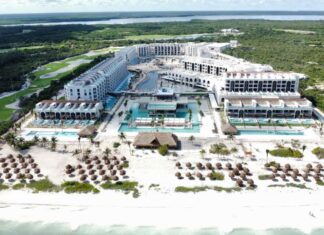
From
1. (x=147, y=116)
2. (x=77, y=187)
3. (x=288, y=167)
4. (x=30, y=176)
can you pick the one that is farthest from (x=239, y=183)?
(x=147, y=116)

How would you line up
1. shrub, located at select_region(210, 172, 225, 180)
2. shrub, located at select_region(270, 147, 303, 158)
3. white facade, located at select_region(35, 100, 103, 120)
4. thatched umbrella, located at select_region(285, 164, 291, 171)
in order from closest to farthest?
shrub, located at select_region(210, 172, 225, 180) < thatched umbrella, located at select_region(285, 164, 291, 171) < shrub, located at select_region(270, 147, 303, 158) < white facade, located at select_region(35, 100, 103, 120)

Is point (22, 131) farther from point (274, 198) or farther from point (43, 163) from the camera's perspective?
point (274, 198)

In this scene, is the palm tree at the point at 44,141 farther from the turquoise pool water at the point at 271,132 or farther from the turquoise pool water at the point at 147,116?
the turquoise pool water at the point at 271,132

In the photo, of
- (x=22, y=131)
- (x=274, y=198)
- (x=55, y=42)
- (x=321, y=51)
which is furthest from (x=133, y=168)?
(x=55, y=42)

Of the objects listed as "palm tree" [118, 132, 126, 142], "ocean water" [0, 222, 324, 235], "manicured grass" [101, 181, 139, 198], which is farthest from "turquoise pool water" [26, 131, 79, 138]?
"ocean water" [0, 222, 324, 235]

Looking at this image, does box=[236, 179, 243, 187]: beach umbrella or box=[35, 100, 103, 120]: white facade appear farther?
box=[35, 100, 103, 120]: white facade

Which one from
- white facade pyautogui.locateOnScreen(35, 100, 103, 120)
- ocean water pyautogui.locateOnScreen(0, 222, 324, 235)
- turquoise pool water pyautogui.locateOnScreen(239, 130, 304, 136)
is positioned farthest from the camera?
white facade pyautogui.locateOnScreen(35, 100, 103, 120)

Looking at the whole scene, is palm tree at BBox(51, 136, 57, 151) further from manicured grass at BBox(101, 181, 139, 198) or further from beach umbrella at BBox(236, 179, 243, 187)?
beach umbrella at BBox(236, 179, 243, 187)

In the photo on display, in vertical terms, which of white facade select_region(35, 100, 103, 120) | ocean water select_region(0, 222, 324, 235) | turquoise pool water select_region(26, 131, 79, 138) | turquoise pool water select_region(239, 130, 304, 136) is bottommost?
ocean water select_region(0, 222, 324, 235)
